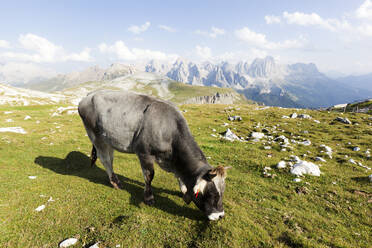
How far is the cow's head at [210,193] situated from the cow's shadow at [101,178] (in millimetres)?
840

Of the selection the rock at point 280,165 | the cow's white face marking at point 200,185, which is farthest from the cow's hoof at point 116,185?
the rock at point 280,165

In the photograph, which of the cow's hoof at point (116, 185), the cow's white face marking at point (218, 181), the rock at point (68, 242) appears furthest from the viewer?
the cow's hoof at point (116, 185)

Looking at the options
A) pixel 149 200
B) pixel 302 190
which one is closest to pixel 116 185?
pixel 149 200

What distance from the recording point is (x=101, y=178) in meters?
11.3

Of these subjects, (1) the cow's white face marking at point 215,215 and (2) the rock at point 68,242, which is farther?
(1) the cow's white face marking at point 215,215

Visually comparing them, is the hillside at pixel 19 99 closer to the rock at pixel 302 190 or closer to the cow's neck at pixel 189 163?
the cow's neck at pixel 189 163

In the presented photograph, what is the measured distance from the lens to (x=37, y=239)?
245 inches

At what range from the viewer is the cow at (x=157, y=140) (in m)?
6.82

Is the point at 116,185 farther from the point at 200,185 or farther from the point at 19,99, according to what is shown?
the point at 19,99

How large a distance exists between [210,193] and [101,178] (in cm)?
785

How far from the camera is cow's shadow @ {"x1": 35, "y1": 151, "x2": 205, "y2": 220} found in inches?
316

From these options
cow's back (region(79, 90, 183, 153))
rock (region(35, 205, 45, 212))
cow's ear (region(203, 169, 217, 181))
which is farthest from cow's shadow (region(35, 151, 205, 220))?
rock (region(35, 205, 45, 212))

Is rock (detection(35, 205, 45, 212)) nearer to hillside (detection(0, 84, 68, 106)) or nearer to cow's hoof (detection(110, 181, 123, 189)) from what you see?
cow's hoof (detection(110, 181, 123, 189))

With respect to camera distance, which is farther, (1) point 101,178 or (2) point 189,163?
(1) point 101,178
